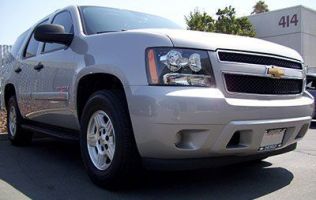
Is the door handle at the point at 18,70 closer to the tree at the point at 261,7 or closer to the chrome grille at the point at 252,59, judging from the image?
the chrome grille at the point at 252,59

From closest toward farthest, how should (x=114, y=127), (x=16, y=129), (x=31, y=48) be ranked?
(x=114, y=127)
(x=31, y=48)
(x=16, y=129)

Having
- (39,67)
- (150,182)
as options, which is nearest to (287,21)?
(39,67)

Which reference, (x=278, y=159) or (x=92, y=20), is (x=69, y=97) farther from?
(x=278, y=159)

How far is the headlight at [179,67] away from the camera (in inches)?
137

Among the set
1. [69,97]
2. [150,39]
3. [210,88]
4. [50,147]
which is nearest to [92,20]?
[69,97]

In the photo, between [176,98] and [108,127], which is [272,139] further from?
[108,127]

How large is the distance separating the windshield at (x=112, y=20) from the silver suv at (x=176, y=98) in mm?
46

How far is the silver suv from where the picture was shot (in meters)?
3.45

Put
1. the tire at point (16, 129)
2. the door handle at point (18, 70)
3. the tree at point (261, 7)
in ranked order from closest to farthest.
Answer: the door handle at point (18, 70) < the tire at point (16, 129) < the tree at point (261, 7)

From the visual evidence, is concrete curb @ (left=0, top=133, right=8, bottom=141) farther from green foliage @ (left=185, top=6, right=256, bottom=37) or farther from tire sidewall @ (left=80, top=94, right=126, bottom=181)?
green foliage @ (left=185, top=6, right=256, bottom=37)

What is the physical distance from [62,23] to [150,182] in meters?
2.36

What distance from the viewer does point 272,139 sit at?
3910mm

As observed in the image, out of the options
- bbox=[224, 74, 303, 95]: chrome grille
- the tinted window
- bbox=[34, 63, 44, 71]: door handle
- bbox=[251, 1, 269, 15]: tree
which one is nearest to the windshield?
bbox=[34, 63, 44, 71]: door handle

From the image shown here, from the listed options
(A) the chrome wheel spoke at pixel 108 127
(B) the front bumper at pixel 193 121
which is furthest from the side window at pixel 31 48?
(B) the front bumper at pixel 193 121
